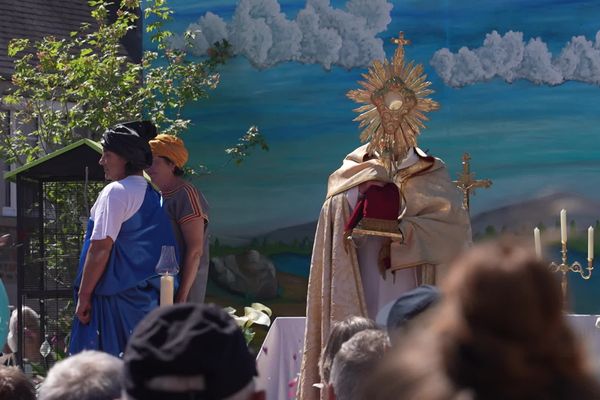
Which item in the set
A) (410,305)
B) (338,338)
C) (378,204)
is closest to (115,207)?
(378,204)

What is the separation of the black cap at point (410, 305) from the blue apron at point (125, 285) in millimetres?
2912

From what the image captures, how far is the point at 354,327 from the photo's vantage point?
12.0ft

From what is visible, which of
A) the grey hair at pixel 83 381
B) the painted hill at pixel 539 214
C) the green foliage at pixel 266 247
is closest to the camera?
the grey hair at pixel 83 381

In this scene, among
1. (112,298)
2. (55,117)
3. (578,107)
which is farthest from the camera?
(578,107)

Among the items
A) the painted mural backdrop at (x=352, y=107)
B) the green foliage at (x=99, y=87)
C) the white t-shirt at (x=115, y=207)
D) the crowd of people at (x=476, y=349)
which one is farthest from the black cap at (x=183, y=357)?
the painted mural backdrop at (x=352, y=107)

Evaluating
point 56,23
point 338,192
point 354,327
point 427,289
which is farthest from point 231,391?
point 56,23

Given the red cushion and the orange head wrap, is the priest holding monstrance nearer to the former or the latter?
the red cushion

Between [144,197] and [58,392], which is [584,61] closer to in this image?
[144,197]

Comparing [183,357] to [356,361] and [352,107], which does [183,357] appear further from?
[352,107]

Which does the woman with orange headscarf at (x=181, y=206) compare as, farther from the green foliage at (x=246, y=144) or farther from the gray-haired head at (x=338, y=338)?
the green foliage at (x=246, y=144)

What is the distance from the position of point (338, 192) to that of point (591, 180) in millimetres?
6300

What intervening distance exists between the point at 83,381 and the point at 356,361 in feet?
2.26

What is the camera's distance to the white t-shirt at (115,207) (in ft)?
19.2

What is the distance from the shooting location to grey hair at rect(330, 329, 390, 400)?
3.15 metres
